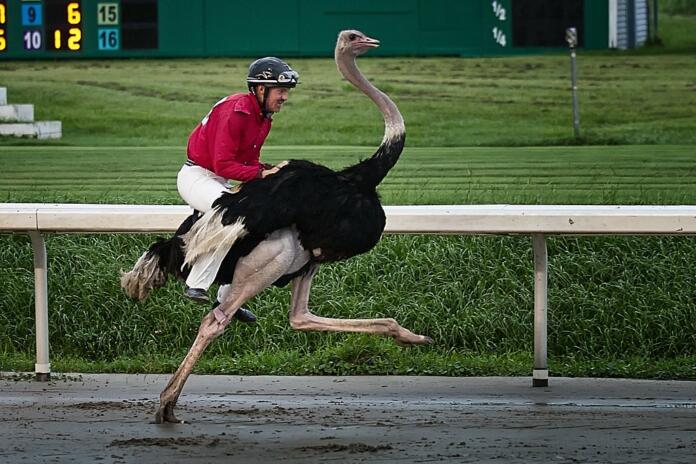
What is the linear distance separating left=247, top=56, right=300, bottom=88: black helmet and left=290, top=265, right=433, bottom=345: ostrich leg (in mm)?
736

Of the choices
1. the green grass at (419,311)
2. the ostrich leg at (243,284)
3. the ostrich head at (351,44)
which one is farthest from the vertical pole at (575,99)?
the ostrich leg at (243,284)

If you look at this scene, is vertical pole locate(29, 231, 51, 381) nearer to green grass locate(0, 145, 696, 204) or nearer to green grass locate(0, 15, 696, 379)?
green grass locate(0, 15, 696, 379)

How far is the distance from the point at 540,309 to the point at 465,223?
53cm

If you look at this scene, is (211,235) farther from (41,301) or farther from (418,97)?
(418,97)

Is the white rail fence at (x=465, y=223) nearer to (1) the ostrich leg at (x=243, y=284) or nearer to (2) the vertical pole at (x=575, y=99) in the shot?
(1) the ostrich leg at (x=243, y=284)

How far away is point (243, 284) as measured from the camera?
21.1 ft

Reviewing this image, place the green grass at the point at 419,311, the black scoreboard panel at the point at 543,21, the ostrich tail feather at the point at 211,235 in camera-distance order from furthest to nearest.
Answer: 1. the black scoreboard panel at the point at 543,21
2. the green grass at the point at 419,311
3. the ostrich tail feather at the point at 211,235

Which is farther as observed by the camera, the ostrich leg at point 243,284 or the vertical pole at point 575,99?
the vertical pole at point 575,99

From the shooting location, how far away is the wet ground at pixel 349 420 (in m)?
5.88

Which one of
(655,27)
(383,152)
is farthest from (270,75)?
(655,27)

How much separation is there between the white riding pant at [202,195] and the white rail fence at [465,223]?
676 mm

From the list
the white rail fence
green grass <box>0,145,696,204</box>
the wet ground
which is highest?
the white rail fence

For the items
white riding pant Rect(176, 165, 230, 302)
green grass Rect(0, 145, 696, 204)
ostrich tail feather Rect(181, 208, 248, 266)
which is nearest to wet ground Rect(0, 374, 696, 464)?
white riding pant Rect(176, 165, 230, 302)

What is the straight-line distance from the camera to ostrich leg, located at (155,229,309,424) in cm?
637
